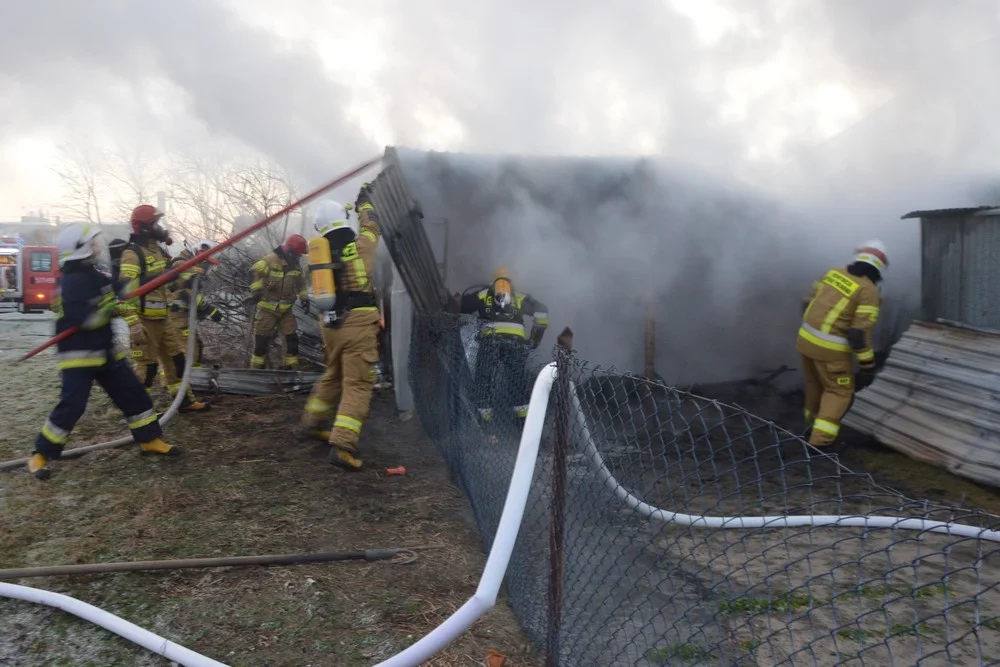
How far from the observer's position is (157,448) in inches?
191

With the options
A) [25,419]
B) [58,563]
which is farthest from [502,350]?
[25,419]

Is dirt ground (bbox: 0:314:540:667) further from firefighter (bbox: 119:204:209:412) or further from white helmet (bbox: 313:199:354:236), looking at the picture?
white helmet (bbox: 313:199:354:236)

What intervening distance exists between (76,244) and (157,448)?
4.87 ft

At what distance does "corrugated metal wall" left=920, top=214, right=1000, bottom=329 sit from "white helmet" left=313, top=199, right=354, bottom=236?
490 cm

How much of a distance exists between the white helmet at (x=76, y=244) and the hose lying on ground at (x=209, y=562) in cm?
207

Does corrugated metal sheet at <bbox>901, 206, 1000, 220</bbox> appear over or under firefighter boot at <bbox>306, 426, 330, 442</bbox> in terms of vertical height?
over

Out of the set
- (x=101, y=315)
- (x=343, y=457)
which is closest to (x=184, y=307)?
(x=101, y=315)

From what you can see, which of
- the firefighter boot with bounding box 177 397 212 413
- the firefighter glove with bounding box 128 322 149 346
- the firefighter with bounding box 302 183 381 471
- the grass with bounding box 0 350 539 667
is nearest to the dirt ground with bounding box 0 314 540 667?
the grass with bounding box 0 350 539 667

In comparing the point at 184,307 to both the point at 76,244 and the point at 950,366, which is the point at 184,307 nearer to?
the point at 76,244

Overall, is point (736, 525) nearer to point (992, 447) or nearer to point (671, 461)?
point (671, 461)

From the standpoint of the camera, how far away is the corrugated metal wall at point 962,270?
536 cm

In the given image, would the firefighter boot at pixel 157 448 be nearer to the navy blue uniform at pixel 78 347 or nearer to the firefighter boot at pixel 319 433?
the navy blue uniform at pixel 78 347

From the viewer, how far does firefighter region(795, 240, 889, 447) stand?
16.8 ft

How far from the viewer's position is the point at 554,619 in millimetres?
2441
